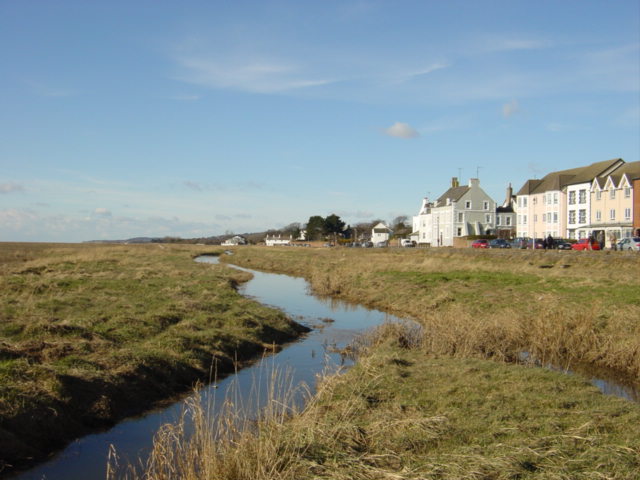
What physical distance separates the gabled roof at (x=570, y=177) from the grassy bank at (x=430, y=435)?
2779 inches

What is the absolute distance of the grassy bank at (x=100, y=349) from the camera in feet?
32.6

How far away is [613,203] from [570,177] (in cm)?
1294

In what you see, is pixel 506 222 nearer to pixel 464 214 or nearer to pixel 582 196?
pixel 464 214

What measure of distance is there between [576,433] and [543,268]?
2746 cm

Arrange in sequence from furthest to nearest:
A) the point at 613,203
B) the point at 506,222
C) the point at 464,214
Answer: the point at 506,222
the point at 464,214
the point at 613,203

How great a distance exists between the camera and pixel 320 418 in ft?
31.1

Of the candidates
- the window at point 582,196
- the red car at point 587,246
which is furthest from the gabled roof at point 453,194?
the red car at point 587,246

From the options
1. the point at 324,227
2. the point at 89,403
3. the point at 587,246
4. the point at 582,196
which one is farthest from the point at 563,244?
the point at 324,227

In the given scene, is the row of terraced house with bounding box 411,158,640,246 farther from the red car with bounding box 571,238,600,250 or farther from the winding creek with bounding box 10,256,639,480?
the winding creek with bounding box 10,256,639,480

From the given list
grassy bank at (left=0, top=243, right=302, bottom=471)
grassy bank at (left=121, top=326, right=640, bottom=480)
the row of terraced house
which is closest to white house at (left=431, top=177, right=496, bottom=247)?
the row of terraced house

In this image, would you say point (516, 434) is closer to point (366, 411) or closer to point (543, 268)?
point (366, 411)

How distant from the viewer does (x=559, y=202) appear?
78500 mm

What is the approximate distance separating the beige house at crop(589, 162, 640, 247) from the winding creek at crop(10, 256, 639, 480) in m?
47.5

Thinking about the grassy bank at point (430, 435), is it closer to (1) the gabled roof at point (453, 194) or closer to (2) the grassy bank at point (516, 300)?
(2) the grassy bank at point (516, 300)
